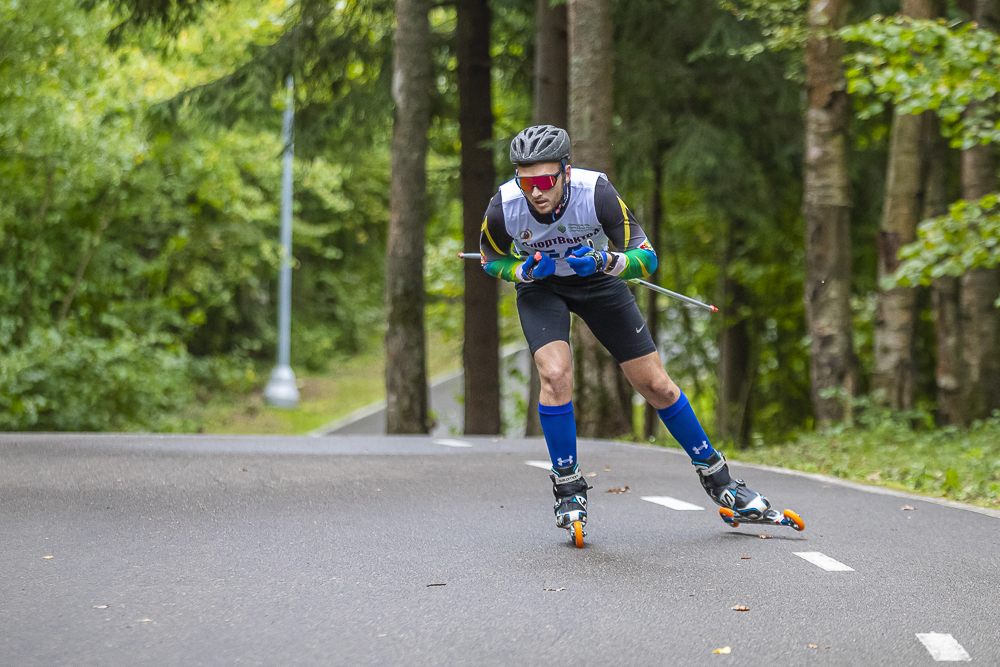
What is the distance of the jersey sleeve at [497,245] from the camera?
211 inches

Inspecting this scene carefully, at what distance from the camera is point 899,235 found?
13.3 m

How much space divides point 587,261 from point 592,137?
7.75 m

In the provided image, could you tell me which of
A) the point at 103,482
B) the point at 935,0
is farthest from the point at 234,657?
the point at 935,0

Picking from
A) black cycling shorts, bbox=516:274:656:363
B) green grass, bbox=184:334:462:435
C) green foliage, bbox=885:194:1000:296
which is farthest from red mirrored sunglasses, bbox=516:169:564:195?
green grass, bbox=184:334:462:435

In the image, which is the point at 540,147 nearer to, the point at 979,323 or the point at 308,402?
the point at 979,323

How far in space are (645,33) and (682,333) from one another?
1000cm

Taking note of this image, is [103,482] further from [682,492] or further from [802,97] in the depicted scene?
[802,97]

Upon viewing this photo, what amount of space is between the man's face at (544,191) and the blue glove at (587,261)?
0.27 meters

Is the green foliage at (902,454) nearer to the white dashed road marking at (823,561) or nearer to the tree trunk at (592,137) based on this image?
the tree trunk at (592,137)

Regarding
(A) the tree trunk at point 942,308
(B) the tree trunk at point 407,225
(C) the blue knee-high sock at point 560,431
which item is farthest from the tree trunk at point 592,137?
(C) the blue knee-high sock at point 560,431

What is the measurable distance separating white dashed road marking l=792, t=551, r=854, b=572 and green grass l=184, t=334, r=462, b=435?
1573 centimetres

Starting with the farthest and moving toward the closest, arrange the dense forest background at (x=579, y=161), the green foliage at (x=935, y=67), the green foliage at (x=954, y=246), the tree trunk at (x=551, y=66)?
the tree trunk at (x=551, y=66), the dense forest background at (x=579, y=161), the green foliage at (x=954, y=246), the green foliage at (x=935, y=67)

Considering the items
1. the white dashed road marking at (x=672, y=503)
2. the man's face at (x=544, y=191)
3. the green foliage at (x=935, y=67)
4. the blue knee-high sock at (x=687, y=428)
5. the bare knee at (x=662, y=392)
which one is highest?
the green foliage at (x=935, y=67)

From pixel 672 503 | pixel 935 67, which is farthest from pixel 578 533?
pixel 935 67
